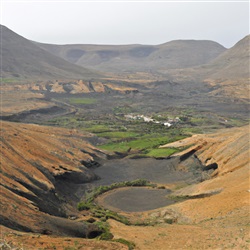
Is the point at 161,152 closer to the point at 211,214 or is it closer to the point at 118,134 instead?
the point at 118,134

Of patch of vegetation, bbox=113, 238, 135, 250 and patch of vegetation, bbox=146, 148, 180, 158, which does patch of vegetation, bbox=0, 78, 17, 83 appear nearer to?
patch of vegetation, bbox=146, 148, 180, 158

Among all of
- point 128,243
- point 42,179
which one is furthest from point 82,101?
point 128,243

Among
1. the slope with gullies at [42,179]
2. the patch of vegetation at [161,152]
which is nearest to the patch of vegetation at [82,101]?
the slope with gullies at [42,179]

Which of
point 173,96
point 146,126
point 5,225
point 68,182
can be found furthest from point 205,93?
point 5,225

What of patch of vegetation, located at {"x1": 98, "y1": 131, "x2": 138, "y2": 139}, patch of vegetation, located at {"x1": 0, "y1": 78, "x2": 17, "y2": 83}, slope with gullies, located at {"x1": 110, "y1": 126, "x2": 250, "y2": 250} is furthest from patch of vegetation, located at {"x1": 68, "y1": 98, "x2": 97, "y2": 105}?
slope with gullies, located at {"x1": 110, "y1": 126, "x2": 250, "y2": 250}

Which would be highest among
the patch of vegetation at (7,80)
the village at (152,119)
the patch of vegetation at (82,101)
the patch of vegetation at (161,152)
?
the patch of vegetation at (7,80)

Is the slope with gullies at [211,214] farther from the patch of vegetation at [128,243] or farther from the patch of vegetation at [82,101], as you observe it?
the patch of vegetation at [82,101]

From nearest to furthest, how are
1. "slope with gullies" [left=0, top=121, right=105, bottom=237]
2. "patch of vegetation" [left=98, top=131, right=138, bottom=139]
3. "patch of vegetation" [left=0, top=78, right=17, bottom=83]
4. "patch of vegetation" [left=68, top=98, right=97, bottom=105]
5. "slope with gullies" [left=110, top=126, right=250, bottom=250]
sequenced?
"slope with gullies" [left=110, top=126, right=250, bottom=250], "slope with gullies" [left=0, top=121, right=105, bottom=237], "patch of vegetation" [left=98, top=131, right=138, bottom=139], "patch of vegetation" [left=68, top=98, right=97, bottom=105], "patch of vegetation" [left=0, top=78, right=17, bottom=83]

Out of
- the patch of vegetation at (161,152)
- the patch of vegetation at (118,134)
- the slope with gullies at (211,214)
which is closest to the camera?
the slope with gullies at (211,214)

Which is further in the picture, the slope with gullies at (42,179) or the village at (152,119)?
the village at (152,119)

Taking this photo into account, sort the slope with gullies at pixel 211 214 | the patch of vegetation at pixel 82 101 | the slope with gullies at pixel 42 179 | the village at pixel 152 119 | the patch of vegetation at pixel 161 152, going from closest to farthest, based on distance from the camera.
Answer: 1. the slope with gullies at pixel 211 214
2. the slope with gullies at pixel 42 179
3. the patch of vegetation at pixel 161 152
4. the village at pixel 152 119
5. the patch of vegetation at pixel 82 101

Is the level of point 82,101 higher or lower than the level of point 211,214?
higher

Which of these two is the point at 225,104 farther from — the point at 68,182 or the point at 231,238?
the point at 231,238
